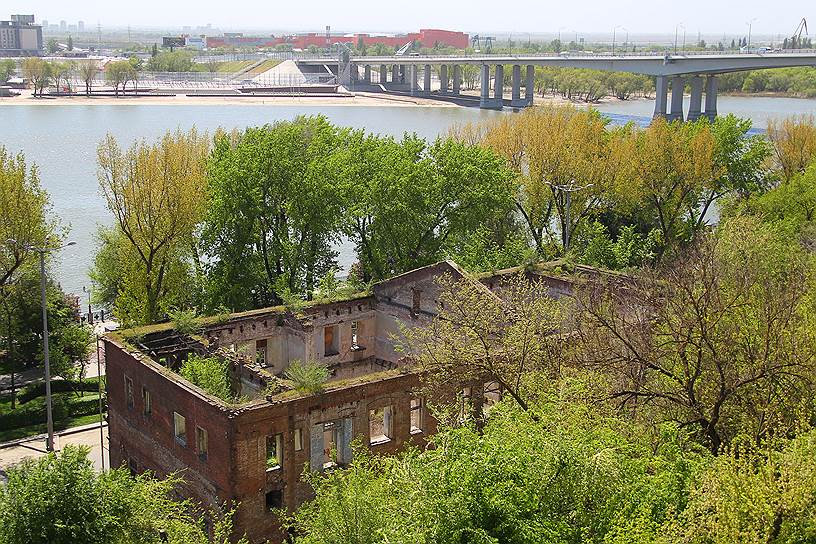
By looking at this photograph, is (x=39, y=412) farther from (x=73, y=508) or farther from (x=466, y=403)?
(x=73, y=508)

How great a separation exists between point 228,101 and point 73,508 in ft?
449

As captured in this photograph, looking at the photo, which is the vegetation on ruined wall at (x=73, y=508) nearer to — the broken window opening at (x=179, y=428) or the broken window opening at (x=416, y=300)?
the broken window opening at (x=179, y=428)

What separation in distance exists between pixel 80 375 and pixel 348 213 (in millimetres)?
13921

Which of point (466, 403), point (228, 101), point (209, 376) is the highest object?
point (228, 101)

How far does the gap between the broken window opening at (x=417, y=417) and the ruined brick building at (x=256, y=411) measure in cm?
4

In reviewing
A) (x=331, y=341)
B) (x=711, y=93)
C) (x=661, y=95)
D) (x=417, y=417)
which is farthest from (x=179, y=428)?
(x=711, y=93)

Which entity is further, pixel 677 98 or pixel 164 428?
pixel 677 98

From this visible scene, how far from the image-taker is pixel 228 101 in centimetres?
14912

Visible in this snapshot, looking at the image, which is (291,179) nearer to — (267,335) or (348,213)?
(348,213)

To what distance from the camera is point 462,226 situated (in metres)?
45.8

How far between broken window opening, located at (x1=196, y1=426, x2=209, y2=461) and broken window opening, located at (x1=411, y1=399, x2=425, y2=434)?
639 cm

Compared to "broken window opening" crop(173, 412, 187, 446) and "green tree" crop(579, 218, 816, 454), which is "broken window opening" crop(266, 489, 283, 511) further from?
"green tree" crop(579, 218, 816, 454)

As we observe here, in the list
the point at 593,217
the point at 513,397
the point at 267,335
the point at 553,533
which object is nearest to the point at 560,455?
the point at 553,533

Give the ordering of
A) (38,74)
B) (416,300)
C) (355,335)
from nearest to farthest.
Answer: (416,300) → (355,335) → (38,74)
